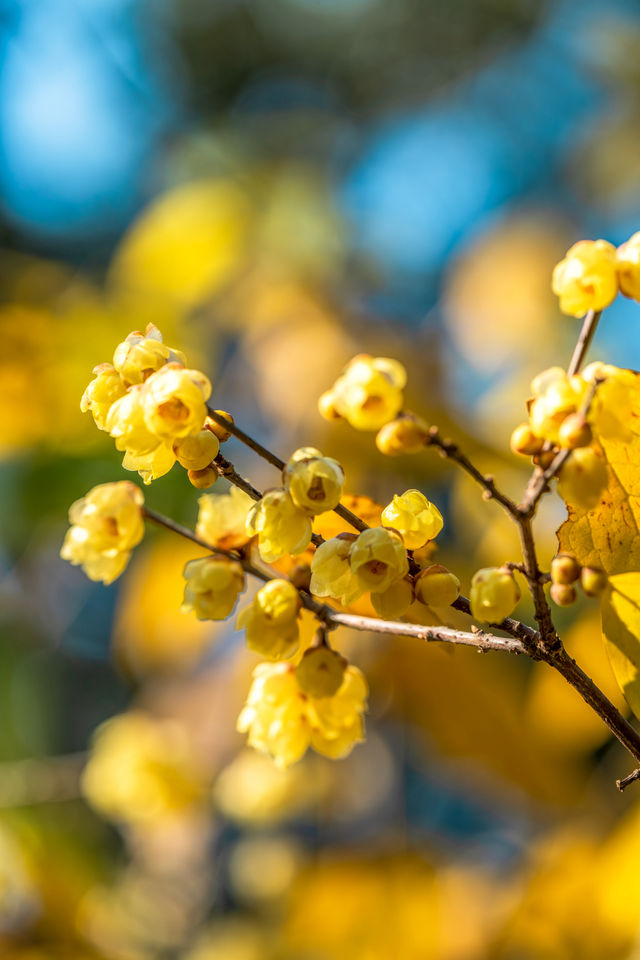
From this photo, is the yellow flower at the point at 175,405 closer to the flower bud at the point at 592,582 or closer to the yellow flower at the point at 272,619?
the yellow flower at the point at 272,619

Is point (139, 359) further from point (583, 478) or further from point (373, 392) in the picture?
point (583, 478)

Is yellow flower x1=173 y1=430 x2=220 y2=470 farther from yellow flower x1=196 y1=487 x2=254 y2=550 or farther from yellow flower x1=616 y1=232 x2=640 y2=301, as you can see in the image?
yellow flower x1=616 y1=232 x2=640 y2=301

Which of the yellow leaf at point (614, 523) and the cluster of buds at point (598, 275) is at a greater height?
the cluster of buds at point (598, 275)

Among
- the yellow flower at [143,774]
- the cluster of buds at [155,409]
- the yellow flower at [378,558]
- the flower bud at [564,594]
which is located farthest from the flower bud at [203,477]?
the yellow flower at [143,774]

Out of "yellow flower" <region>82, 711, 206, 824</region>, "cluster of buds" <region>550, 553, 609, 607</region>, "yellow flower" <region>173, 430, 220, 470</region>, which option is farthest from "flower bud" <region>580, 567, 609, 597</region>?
"yellow flower" <region>82, 711, 206, 824</region>

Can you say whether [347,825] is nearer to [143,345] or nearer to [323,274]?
[323,274]

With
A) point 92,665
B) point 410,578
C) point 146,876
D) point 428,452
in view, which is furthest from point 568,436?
point 92,665
